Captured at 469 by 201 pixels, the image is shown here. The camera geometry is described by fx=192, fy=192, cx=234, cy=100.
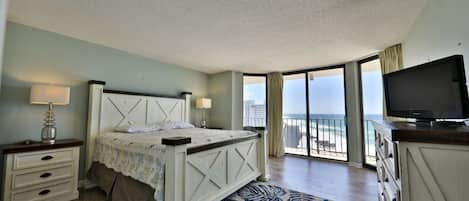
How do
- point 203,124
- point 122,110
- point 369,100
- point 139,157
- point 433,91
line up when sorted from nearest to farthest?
point 433,91
point 139,157
point 122,110
point 369,100
point 203,124

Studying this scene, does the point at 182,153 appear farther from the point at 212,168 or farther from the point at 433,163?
the point at 433,163

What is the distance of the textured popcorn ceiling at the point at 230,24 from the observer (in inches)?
81.1

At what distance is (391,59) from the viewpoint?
320 centimetres

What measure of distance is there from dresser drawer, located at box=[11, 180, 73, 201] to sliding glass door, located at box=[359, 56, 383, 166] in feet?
17.0

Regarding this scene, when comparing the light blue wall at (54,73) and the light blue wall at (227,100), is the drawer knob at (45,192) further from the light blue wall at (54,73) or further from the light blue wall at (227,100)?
the light blue wall at (227,100)

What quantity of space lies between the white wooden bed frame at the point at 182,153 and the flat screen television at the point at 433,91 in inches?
74.1

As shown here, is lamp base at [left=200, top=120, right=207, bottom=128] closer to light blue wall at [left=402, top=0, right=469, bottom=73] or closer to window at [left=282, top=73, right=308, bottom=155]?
window at [left=282, top=73, right=308, bottom=155]

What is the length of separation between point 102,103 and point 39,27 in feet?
4.18

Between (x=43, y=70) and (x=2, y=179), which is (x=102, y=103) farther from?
(x=2, y=179)

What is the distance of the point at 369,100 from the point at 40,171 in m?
5.52

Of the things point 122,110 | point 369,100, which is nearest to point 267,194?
point 122,110

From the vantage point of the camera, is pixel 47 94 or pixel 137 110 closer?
pixel 47 94

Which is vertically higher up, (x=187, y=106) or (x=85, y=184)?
(x=187, y=106)

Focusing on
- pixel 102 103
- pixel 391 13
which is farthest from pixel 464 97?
pixel 102 103
